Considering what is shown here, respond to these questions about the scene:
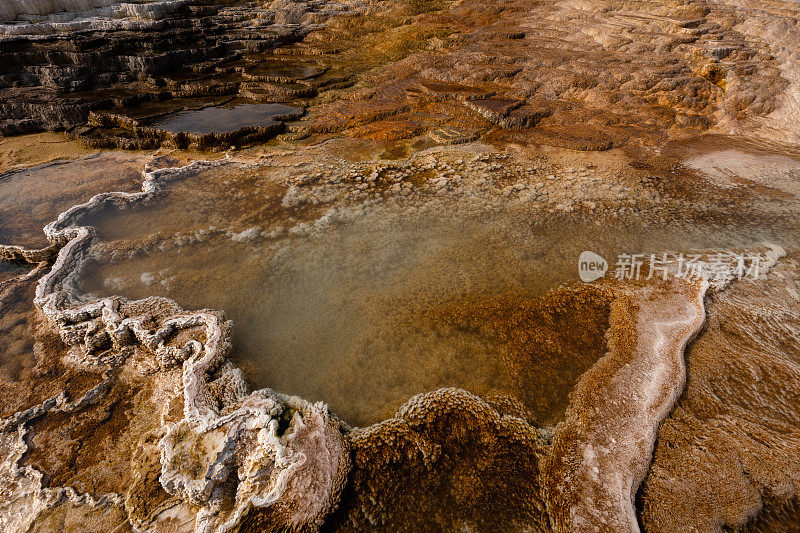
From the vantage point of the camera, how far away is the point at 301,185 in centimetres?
505

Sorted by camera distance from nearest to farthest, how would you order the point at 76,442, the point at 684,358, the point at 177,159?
1. the point at 76,442
2. the point at 684,358
3. the point at 177,159

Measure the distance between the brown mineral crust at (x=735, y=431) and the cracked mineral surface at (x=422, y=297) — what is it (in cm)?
2

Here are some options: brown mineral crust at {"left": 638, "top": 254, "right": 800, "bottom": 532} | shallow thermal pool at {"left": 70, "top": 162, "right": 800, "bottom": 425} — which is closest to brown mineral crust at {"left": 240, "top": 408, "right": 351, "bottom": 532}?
shallow thermal pool at {"left": 70, "top": 162, "right": 800, "bottom": 425}

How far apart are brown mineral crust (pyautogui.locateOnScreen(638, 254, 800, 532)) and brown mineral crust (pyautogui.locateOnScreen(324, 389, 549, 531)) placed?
0.68 metres

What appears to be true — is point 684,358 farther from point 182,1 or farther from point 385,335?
point 182,1

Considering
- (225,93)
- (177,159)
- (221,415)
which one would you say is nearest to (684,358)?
(221,415)

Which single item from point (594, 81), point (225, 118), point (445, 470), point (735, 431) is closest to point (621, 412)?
point (735, 431)

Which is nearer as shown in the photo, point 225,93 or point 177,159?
point 177,159

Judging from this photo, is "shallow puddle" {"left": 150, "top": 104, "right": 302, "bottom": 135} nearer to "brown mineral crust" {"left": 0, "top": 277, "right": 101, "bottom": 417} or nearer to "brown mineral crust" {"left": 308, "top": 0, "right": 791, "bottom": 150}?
"brown mineral crust" {"left": 308, "top": 0, "right": 791, "bottom": 150}

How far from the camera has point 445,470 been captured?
2361 millimetres

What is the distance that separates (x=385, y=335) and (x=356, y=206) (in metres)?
2.01

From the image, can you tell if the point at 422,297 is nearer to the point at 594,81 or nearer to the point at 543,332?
the point at 543,332

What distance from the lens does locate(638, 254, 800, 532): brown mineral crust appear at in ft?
6.88

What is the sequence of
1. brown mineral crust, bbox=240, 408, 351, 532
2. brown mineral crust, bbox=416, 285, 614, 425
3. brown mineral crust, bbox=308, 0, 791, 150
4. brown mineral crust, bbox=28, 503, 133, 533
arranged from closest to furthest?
brown mineral crust, bbox=240, 408, 351, 532, brown mineral crust, bbox=28, 503, 133, 533, brown mineral crust, bbox=416, 285, 614, 425, brown mineral crust, bbox=308, 0, 791, 150
